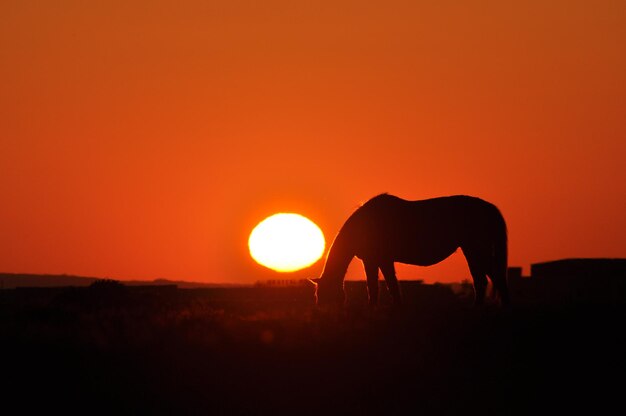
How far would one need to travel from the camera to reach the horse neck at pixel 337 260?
95.9 feet

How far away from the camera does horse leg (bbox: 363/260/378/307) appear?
2866cm

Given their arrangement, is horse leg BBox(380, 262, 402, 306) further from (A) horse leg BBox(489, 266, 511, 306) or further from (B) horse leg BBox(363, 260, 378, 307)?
(A) horse leg BBox(489, 266, 511, 306)

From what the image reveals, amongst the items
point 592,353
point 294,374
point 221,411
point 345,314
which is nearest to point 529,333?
point 592,353

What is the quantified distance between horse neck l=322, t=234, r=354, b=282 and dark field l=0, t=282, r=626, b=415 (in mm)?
2990

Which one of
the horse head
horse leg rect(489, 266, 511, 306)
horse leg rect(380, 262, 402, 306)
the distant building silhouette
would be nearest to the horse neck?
Answer: the horse head

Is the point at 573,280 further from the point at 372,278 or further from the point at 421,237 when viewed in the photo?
the point at 372,278

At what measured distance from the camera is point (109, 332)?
76.9 feet

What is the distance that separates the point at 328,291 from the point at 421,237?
2.85 metres

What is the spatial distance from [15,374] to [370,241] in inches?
452

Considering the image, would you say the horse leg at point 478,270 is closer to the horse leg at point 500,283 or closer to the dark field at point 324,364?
the horse leg at point 500,283

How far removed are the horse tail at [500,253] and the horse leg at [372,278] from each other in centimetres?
315

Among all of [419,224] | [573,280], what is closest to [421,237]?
[419,224]

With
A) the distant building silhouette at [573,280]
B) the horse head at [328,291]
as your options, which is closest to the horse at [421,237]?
the horse head at [328,291]

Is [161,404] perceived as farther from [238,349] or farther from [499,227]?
[499,227]
